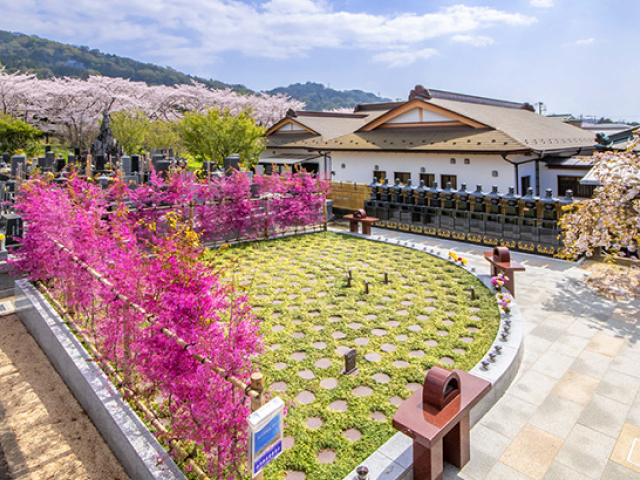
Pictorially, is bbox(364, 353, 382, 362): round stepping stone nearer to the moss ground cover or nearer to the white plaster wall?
the moss ground cover

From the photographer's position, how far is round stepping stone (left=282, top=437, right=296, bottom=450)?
439cm

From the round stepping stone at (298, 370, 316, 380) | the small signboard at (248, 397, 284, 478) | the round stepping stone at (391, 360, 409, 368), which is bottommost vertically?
the round stepping stone at (298, 370, 316, 380)

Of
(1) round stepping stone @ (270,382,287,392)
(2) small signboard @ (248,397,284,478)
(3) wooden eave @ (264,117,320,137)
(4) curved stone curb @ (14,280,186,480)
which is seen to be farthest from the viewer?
(3) wooden eave @ (264,117,320,137)

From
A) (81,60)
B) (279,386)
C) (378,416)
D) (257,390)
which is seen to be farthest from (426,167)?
(81,60)

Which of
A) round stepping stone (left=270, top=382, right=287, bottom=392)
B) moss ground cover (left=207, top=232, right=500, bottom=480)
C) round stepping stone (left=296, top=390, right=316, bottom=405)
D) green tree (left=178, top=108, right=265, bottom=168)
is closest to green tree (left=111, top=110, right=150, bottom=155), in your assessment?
green tree (left=178, top=108, right=265, bottom=168)

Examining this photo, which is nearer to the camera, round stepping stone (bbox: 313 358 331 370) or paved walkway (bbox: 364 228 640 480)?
paved walkway (bbox: 364 228 640 480)

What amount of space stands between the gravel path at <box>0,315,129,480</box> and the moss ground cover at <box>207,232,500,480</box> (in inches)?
77.5

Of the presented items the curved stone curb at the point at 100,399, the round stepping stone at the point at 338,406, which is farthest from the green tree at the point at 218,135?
the round stepping stone at the point at 338,406

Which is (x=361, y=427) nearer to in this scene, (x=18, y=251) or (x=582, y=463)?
(x=582, y=463)

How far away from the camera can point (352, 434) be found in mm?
4574

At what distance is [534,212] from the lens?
12.7 m

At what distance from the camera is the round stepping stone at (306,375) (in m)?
5.68

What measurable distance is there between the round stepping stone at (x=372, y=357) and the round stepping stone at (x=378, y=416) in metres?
1.21

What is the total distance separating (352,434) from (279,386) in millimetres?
1280
